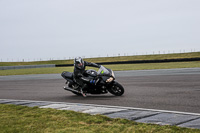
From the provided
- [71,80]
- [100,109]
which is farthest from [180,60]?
[100,109]

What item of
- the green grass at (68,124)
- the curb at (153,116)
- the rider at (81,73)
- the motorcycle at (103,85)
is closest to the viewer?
the green grass at (68,124)

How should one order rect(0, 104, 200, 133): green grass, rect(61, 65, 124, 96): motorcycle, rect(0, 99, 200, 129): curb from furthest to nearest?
1. rect(61, 65, 124, 96): motorcycle
2. rect(0, 99, 200, 129): curb
3. rect(0, 104, 200, 133): green grass

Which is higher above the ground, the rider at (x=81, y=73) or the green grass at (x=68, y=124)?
the rider at (x=81, y=73)

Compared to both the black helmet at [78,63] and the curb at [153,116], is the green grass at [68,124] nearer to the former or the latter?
the curb at [153,116]

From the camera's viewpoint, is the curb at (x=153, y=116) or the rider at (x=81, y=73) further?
the rider at (x=81, y=73)

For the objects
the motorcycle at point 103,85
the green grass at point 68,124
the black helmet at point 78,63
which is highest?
the black helmet at point 78,63

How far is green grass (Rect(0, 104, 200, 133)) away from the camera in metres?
5.00

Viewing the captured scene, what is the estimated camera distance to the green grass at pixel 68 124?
5.00m

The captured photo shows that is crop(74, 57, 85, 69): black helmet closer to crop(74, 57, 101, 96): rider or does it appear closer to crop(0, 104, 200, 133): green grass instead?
crop(74, 57, 101, 96): rider

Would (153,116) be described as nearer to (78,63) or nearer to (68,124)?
(68,124)

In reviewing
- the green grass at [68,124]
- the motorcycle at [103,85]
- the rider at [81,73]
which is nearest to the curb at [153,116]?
the green grass at [68,124]

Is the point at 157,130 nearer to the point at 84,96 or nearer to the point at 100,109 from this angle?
the point at 100,109

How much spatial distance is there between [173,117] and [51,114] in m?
3.00

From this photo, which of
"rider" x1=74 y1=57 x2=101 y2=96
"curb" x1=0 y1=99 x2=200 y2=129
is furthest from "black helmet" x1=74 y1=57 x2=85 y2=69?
"curb" x1=0 y1=99 x2=200 y2=129
